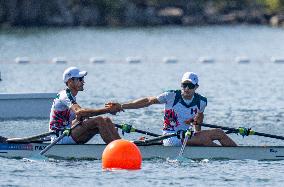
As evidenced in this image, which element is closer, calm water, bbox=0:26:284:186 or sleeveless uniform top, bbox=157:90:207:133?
calm water, bbox=0:26:284:186

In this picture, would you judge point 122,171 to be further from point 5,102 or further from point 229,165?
point 5,102

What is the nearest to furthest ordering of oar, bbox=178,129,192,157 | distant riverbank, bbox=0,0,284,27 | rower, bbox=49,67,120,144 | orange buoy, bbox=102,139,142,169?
orange buoy, bbox=102,139,142,169 < oar, bbox=178,129,192,157 < rower, bbox=49,67,120,144 < distant riverbank, bbox=0,0,284,27

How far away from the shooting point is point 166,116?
24.8 meters

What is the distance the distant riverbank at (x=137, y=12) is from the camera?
11056cm

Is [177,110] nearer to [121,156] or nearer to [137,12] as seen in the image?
[121,156]

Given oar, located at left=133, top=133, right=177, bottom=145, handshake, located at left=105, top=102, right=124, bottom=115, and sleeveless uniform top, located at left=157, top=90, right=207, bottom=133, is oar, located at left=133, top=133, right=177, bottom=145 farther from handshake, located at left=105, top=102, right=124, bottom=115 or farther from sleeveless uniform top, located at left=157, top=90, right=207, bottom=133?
handshake, located at left=105, top=102, right=124, bottom=115

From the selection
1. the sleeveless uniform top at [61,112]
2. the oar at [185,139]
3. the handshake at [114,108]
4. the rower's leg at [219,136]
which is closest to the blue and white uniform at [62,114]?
the sleeveless uniform top at [61,112]

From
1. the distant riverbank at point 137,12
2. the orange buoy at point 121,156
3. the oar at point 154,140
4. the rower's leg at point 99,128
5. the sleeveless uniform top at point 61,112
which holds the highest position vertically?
the distant riverbank at point 137,12

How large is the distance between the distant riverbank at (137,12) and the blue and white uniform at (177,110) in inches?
3269

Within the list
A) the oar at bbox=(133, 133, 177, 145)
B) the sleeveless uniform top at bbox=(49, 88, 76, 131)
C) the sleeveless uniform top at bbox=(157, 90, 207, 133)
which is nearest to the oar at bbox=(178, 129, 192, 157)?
the oar at bbox=(133, 133, 177, 145)

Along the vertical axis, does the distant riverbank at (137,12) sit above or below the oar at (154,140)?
above

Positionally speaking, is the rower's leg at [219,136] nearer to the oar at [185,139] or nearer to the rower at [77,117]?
the oar at [185,139]

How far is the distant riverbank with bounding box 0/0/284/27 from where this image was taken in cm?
11056

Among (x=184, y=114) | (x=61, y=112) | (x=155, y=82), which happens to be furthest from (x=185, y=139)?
(x=155, y=82)
